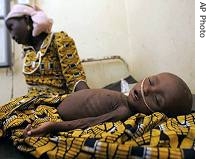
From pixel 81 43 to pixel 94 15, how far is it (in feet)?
0.76

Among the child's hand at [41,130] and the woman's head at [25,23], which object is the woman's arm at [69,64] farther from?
the child's hand at [41,130]

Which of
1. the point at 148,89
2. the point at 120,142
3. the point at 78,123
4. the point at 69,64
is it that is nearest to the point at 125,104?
the point at 148,89

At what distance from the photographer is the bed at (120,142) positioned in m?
0.75

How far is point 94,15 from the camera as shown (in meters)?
2.42

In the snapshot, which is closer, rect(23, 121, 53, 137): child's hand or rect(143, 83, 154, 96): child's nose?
rect(23, 121, 53, 137): child's hand

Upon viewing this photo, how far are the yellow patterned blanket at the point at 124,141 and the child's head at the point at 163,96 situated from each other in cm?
9

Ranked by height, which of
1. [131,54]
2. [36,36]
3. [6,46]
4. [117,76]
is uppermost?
[36,36]

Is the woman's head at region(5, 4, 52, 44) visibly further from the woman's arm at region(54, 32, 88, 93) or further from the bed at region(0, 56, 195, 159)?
the bed at region(0, 56, 195, 159)

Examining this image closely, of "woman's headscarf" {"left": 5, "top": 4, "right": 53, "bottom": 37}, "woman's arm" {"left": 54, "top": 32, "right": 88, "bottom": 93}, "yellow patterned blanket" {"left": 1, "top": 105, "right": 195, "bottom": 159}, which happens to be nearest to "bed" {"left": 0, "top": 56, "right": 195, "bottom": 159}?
"yellow patterned blanket" {"left": 1, "top": 105, "right": 195, "bottom": 159}

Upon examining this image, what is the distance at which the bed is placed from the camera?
75 cm

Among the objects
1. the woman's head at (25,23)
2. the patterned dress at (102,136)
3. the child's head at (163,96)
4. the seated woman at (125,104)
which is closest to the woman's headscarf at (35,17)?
the woman's head at (25,23)

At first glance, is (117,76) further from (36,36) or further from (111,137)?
(111,137)
